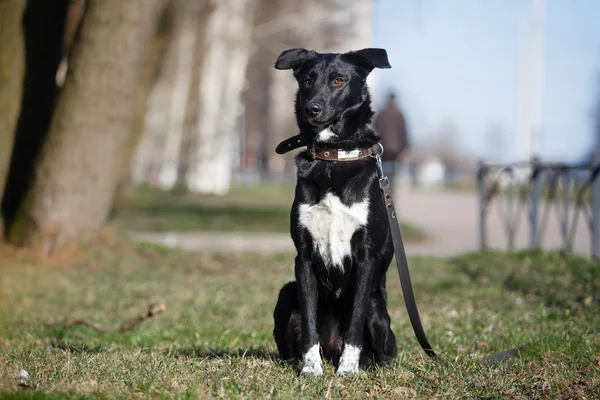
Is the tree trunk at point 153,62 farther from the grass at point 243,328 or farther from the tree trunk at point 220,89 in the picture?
the tree trunk at point 220,89

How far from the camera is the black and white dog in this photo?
452 cm

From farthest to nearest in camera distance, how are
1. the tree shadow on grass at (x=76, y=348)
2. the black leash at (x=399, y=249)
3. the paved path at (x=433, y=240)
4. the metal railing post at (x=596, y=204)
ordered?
the paved path at (x=433, y=240)
the metal railing post at (x=596, y=204)
the tree shadow on grass at (x=76, y=348)
the black leash at (x=399, y=249)

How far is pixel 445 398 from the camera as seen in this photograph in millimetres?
4094

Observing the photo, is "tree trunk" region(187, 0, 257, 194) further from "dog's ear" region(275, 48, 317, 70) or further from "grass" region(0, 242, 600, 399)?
"dog's ear" region(275, 48, 317, 70)

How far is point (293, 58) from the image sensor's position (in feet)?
16.1

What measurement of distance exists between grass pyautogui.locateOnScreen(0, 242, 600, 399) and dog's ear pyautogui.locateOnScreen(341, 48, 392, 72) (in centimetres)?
177

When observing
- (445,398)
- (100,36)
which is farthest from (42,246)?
(445,398)

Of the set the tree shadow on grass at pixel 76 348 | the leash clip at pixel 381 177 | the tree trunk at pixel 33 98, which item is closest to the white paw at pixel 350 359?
the leash clip at pixel 381 177

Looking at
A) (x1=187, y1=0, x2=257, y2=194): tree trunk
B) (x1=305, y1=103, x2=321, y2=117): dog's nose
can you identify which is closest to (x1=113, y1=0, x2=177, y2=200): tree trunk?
(x1=187, y1=0, x2=257, y2=194): tree trunk

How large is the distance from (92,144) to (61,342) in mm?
5627

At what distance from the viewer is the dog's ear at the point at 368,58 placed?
473 centimetres

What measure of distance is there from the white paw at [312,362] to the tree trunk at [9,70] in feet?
25.4

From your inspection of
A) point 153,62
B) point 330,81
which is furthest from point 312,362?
point 153,62

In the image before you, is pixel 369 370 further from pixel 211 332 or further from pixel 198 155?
pixel 198 155
